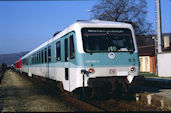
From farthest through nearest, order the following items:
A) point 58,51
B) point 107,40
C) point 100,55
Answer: point 58,51 → point 107,40 → point 100,55

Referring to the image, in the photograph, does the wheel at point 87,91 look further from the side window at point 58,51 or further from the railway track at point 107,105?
the side window at point 58,51

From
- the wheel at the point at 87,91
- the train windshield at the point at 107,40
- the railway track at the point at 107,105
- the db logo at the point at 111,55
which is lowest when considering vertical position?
the railway track at the point at 107,105

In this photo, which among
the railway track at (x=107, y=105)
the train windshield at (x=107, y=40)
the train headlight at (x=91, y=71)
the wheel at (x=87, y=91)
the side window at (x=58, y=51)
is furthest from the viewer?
the side window at (x=58, y=51)

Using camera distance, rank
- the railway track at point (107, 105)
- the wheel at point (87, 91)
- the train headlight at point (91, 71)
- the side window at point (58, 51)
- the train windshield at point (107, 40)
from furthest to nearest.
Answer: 1. the side window at point (58, 51)
2. the wheel at point (87, 91)
3. the train windshield at point (107, 40)
4. the train headlight at point (91, 71)
5. the railway track at point (107, 105)

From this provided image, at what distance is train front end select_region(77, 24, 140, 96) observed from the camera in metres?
8.68

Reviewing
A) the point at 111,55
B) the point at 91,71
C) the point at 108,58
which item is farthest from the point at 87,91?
the point at 111,55

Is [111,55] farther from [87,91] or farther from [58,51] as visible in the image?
[58,51]

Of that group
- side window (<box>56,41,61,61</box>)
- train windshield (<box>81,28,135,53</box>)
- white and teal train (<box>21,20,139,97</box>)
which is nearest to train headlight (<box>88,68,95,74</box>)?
white and teal train (<box>21,20,139,97</box>)

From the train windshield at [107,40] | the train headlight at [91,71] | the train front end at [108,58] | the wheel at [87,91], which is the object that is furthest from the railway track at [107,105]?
the train windshield at [107,40]

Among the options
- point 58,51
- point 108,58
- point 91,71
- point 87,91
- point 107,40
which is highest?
point 107,40

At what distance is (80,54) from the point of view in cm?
867

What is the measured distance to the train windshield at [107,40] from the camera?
8.95 meters

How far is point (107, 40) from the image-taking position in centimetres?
919

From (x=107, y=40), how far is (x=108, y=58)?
702 mm
